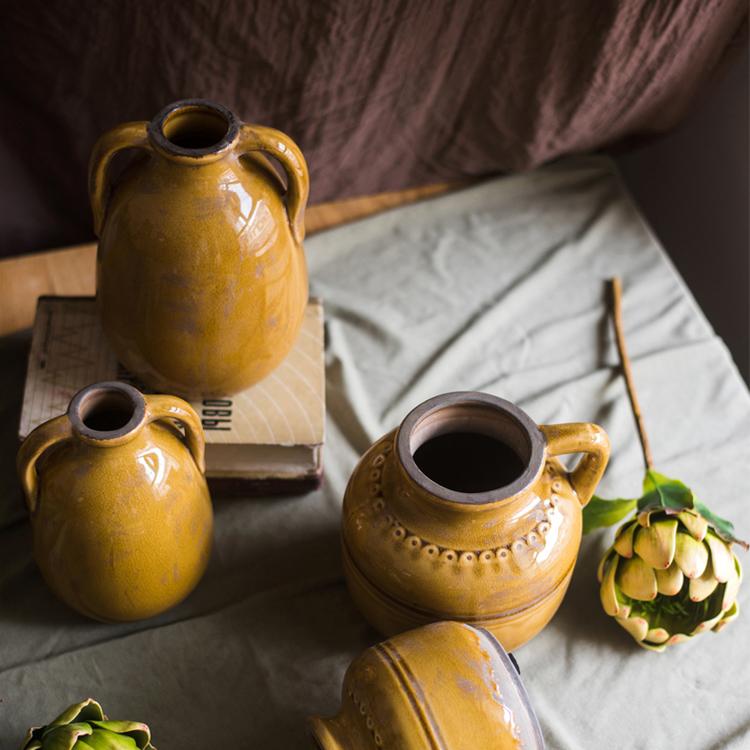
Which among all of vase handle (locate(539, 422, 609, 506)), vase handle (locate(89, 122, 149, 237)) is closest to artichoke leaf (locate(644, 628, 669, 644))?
vase handle (locate(539, 422, 609, 506))

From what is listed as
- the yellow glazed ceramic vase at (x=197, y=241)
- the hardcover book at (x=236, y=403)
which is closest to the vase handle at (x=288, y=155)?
the yellow glazed ceramic vase at (x=197, y=241)

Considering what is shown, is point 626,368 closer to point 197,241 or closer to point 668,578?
point 668,578

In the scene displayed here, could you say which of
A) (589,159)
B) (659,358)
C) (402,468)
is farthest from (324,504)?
(589,159)

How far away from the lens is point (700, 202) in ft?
4.09

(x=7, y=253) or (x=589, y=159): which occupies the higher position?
(x=589, y=159)

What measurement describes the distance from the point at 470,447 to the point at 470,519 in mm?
85

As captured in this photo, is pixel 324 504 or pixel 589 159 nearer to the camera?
pixel 324 504

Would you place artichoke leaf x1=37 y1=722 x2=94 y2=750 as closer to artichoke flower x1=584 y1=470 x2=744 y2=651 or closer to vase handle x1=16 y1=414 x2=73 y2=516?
vase handle x1=16 y1=414 x2=73 y2=516

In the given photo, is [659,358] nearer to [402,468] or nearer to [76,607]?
[402,468]

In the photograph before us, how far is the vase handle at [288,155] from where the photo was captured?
0.74 metres

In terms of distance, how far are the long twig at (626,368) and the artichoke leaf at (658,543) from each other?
0.16m

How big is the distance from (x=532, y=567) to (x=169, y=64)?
1.81 feet

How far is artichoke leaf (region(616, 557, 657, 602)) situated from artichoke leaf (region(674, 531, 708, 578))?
2 cm

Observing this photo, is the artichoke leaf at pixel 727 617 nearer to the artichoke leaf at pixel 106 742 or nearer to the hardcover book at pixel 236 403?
the hardcover book at pixel 236 403
